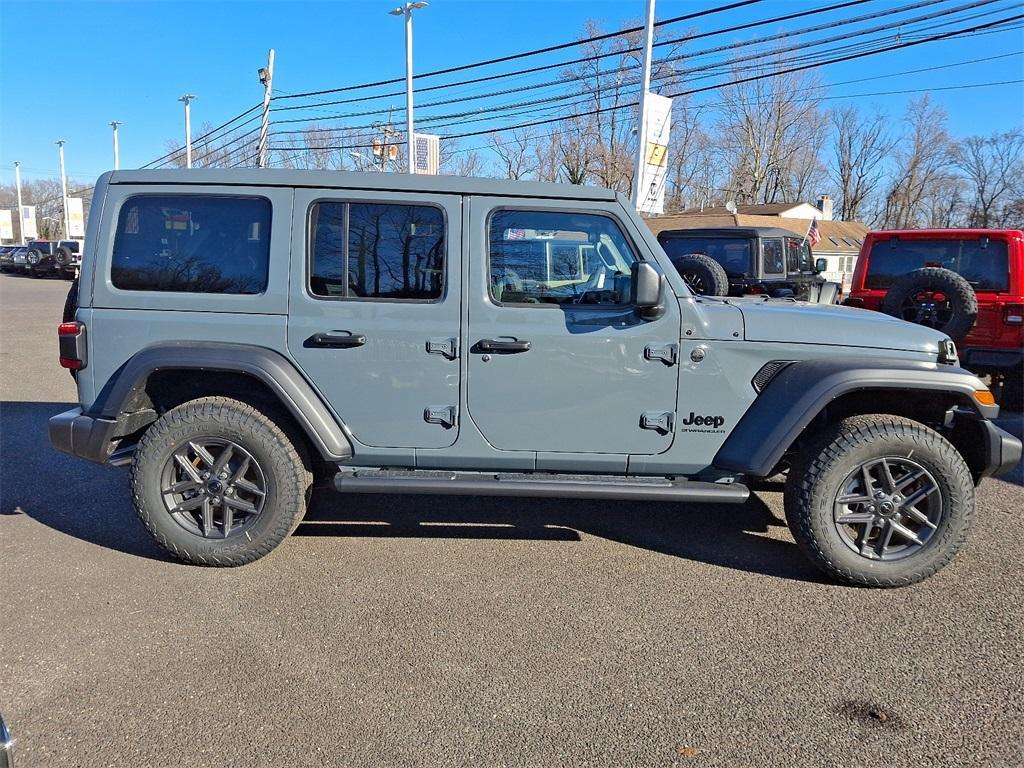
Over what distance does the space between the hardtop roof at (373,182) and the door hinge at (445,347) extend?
780 mm

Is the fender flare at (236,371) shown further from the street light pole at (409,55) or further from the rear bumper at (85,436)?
the street light pole at (409,55)

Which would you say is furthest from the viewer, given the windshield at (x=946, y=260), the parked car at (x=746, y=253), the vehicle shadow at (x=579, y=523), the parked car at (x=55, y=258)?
the parked car at (x=55, y=258)

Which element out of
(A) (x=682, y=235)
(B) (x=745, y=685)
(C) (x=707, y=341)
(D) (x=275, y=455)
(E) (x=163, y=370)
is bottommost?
(B) (x=745, y=685)

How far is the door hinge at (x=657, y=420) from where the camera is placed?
12.5 feet

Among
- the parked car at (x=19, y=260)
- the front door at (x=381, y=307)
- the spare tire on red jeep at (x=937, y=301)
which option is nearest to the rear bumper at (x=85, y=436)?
the front door at (x=381, y=307)

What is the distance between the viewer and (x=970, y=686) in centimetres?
296

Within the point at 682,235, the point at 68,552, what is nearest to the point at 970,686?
the point at 68,552

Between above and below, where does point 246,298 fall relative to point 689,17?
below

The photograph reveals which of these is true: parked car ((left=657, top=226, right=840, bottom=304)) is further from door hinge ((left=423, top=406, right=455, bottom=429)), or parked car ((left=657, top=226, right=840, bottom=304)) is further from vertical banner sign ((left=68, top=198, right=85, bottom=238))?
vertical banner sign ((left=68, top=198, right=85, bottom=238))

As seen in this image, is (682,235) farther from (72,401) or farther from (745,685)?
(745,685)

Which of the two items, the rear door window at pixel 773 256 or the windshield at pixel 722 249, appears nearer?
the windshield at pixel 722 249

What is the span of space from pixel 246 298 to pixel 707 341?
2404mm

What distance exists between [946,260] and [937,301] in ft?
3.88

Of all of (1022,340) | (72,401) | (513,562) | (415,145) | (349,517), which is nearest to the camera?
(513,562)
